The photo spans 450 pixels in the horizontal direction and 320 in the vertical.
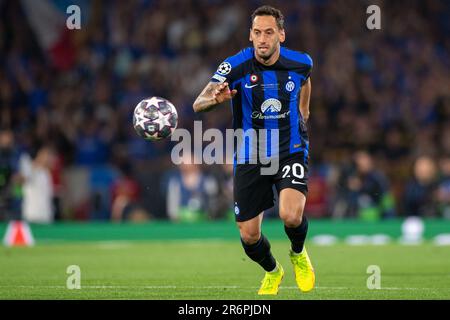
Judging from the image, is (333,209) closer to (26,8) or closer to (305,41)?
(305,41)

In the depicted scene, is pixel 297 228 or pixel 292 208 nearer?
pixel 292 208

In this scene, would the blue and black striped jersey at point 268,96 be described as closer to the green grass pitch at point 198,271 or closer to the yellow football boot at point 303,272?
the yellow football boot at point 303,272

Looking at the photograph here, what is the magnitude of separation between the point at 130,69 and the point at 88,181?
3.53 metres

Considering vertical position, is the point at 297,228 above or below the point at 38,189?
above

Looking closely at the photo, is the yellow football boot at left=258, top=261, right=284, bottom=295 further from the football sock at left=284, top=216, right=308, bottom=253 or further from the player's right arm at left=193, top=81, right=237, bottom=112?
the player's right arm at left=193, top=81, right=237, bottom=112

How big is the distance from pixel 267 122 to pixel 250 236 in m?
1.11

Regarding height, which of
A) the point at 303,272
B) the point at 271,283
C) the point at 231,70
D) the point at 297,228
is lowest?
the point at 271,283

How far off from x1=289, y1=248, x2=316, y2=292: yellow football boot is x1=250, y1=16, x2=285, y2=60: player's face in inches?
78.7

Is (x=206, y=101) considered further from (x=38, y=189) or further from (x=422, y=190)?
(x=422, y=190)

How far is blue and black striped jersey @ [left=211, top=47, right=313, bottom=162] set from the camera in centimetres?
1000

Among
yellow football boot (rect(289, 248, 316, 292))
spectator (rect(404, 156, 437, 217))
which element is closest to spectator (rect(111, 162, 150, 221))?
spectator (rect(404, 156, 437, 217))

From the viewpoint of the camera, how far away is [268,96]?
9992 millimetres

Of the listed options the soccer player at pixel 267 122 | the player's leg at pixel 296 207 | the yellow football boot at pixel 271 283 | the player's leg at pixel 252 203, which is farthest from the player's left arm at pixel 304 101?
the yellow football boot at pixel 271 283

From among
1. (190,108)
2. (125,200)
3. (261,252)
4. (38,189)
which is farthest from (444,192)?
(261,252)
